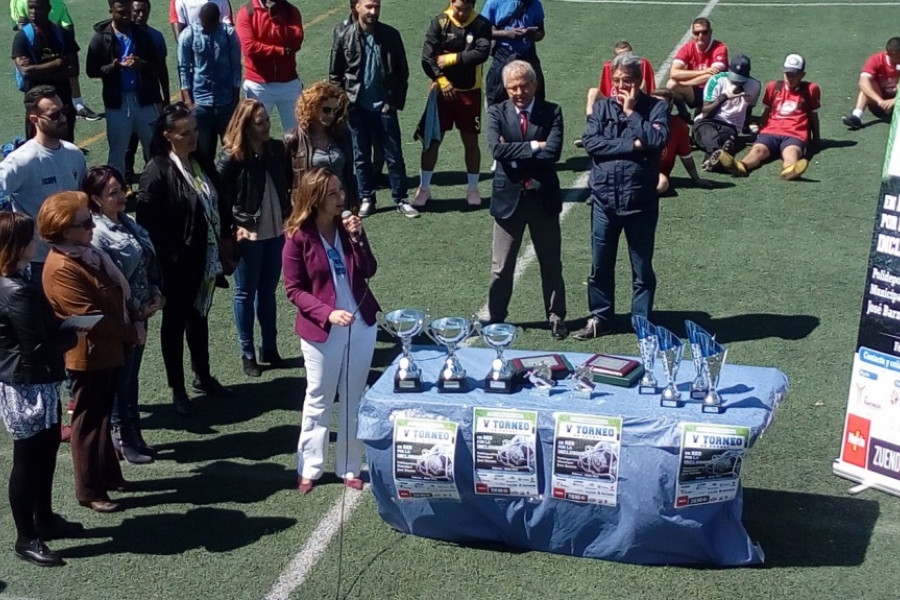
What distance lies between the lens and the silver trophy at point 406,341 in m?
6.34

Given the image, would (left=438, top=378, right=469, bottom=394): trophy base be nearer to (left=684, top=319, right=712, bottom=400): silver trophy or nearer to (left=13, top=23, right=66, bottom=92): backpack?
(left=684, top=319, right=712, bottom=400): silver trophy

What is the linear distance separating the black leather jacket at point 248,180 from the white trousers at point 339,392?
1704 millimetres

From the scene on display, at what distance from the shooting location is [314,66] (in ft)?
57.2

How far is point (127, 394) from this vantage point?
740cm

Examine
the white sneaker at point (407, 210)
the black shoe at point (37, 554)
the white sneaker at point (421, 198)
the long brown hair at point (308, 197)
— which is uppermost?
the long brown hair at point (308, 197)

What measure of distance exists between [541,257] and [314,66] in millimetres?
9306

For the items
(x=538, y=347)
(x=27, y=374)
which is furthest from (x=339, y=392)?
(x=538, y=347)

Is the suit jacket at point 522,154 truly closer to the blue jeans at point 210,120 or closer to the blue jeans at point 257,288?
the blue jeans at point 257,288

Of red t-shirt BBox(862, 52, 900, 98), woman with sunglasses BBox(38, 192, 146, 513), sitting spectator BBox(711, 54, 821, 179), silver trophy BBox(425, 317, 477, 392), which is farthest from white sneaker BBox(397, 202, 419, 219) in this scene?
red t-shirt BBox(862, 52, 900, 98)

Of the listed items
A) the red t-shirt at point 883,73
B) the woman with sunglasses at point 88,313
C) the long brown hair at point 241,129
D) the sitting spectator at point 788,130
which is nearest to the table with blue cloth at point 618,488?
the woman with sunglasses at point 88,313

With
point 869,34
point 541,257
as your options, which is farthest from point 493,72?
point 869,34

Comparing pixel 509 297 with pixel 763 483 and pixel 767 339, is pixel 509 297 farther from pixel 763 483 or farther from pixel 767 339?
pixel 763 483

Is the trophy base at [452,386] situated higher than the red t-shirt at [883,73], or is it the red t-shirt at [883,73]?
the red t-shirt at [883,73]

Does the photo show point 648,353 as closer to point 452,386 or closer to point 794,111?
point 452,386
